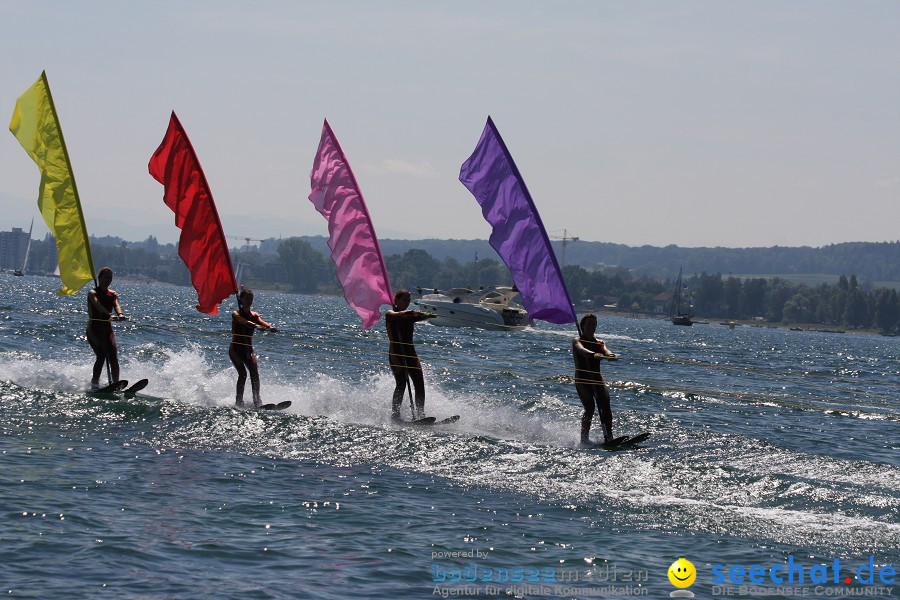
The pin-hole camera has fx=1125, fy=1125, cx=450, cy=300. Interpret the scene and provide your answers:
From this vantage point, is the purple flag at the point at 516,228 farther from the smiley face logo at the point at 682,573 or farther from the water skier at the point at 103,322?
the smiley face logo at the point at 682,573

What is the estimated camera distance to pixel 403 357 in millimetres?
18703

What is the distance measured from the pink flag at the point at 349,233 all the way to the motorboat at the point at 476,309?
52225mm

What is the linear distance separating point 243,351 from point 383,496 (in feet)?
22.5

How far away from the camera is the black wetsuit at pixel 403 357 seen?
18.8 metres

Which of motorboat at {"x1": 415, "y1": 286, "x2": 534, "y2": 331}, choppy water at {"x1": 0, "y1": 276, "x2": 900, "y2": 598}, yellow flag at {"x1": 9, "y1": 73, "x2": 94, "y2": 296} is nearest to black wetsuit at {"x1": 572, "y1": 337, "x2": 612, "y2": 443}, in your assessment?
choppy water at {"x1": 0, "y1": 276, "x2": 900, "y2": 598}

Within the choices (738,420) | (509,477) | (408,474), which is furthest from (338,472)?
(738,420)

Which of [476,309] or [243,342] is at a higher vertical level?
[476,309]

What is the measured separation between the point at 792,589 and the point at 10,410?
12.5 m

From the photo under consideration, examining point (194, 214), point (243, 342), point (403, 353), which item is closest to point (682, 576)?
point (403, 353)

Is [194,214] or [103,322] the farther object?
[194,214]

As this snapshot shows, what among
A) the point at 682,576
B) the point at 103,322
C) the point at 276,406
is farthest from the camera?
the point at 103,322

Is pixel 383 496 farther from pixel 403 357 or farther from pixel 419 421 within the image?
pixel 403 357

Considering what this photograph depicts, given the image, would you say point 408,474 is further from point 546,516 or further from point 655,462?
point 655,462

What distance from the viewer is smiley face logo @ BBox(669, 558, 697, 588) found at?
34.4 ft
